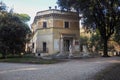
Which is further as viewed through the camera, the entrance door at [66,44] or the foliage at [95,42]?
the foliage at [95,42]

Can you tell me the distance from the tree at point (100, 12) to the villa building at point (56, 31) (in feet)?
11.8

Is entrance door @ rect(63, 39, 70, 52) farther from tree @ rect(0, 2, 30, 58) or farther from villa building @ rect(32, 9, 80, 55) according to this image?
tree @ rect(0, 2, 30, 58)

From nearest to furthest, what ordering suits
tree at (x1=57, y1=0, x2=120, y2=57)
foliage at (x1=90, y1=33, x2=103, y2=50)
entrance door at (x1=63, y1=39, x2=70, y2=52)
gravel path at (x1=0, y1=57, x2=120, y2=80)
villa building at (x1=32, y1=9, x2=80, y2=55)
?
gravel path at (x1=0, y1=57, x2=120, y2=80) → tree at (x1=57, y1=0, x2=120, y2=57) → villa building at (x1=32, y1=9, x2=80, y2=55) → entrance door at (x1=63, y1=39, x2=70, y2=52) → foliage at (x1=90, y1=33, x2=103, y2=50)

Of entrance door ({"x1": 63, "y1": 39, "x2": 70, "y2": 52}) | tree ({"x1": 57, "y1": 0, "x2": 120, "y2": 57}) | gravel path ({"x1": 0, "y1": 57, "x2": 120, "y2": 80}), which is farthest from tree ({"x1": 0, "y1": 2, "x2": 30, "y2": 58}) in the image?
gravel path ({"x1": 0, "y1": 57, "x2": 120, "y2": 80})

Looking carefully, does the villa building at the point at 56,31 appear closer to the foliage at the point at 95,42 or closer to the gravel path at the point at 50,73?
the foliage at the point at 95,42

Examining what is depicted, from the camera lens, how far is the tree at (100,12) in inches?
1593

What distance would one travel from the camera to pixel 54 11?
4712 centimetres

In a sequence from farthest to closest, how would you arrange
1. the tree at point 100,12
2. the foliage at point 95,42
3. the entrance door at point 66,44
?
1. the foliage at point 95,42
2. the entrance door at point 66,44
3. the tree at point 100,12

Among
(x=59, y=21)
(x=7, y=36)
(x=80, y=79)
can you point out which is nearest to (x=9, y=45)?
(x=7, y=36)

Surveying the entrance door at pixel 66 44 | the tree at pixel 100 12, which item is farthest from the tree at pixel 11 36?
the entrance door at pixel 66 44

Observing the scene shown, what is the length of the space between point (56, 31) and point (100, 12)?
30.0ft

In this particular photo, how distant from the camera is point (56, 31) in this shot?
1845 inches

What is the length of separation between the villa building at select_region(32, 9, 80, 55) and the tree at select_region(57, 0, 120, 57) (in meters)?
3.60

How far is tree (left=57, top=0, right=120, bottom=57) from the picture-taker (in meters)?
40.5
